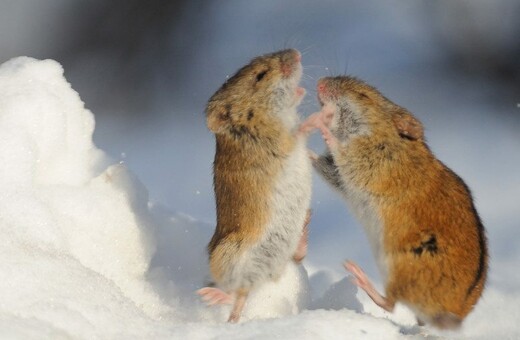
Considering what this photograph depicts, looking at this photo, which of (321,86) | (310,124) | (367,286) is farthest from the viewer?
(321,86)

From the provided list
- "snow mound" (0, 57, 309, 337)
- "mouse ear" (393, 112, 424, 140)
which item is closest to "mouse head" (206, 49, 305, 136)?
"mouse ear" (393, 112, 424, 140)

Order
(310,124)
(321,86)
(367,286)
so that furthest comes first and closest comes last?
(321,86) < (310,124) < (367,286)

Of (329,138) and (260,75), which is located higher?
(260,75)

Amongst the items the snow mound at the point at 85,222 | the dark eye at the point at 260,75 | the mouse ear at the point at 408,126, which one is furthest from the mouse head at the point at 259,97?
the snow mound at the point at 85,222

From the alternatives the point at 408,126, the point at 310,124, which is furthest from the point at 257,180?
the point at 408,126

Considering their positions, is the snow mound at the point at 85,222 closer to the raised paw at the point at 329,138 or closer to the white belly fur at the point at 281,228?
the white belly fur at the point at 281,228

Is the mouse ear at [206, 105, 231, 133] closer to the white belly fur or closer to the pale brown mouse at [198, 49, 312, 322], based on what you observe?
the pale brown mouse at [198, 49, 312, 322]

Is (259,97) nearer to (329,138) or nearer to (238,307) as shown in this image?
(329,138)
